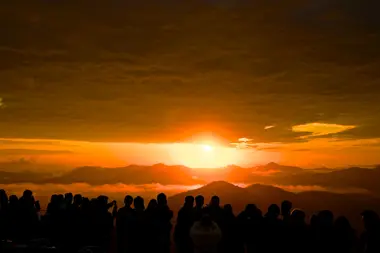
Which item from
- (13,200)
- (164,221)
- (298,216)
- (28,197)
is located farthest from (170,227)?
(13,200)

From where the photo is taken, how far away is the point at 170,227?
14672 millimetres

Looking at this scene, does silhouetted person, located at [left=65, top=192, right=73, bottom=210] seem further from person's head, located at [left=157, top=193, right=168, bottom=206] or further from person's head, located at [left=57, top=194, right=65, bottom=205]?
person's head, located at [left=157, top=193, right=168, bottom=206]

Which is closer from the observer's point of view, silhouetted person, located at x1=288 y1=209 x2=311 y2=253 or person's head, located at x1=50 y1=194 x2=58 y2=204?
silhouetted person, located at x1=288 y1=209 x2=311 y2=253

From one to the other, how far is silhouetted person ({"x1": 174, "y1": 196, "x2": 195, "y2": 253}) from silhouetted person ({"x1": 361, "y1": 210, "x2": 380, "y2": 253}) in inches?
187

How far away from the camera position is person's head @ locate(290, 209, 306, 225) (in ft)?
41.7

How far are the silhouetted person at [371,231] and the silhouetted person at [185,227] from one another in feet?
15.6

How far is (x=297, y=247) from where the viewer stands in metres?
12.9

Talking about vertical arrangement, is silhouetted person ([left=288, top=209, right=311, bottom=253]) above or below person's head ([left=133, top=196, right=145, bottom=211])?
below

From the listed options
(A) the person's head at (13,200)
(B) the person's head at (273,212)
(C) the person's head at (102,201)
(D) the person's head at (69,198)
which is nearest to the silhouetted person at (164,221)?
(C) the person's head at (102,201)

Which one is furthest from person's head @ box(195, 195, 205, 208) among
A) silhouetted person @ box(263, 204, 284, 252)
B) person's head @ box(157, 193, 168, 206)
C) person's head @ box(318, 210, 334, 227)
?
person's head @ box(318, 210, 334, 227)

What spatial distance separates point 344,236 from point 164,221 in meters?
4.94

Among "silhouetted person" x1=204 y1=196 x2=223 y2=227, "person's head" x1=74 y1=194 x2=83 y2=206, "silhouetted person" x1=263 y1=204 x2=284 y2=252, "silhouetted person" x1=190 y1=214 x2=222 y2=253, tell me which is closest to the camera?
"silhouetted person" x1=190 y1=214 x2=222 y2=253

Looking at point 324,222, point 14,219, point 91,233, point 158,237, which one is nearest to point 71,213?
point 91,233

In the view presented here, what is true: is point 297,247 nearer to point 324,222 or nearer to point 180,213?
point 324,222
